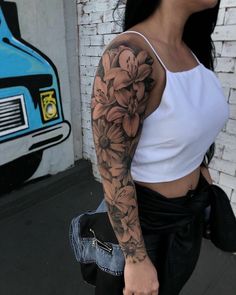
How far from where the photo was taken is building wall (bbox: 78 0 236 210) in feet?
6.13

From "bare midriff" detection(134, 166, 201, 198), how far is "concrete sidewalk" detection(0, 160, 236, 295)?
1270mm

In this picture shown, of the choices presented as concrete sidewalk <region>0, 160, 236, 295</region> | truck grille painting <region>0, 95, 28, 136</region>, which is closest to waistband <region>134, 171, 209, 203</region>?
concrete sidewalk <region>0, 160, 236, 295</region>

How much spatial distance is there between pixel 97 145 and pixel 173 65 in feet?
1.13

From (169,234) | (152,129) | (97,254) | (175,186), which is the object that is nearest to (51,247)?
(97,254)

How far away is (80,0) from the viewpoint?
2.75 metres

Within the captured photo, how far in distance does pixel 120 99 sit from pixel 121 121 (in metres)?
0.06

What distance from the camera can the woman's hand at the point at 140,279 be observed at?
32.9 inches

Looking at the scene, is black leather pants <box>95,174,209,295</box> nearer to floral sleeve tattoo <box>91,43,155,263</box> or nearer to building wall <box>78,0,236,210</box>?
floral sleeve tattoo <box>91,43,155,263</box>

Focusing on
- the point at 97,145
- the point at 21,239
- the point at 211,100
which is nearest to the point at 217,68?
the point at 211,100

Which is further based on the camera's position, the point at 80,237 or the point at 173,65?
the point at 80,237

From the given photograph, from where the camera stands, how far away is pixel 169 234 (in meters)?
1.02

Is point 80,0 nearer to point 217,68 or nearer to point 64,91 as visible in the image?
point 64,91

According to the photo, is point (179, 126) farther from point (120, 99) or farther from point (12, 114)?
point (12, 114)

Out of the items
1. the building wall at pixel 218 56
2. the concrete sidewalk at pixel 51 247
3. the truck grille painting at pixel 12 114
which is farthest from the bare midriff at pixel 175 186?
the truck grille painting at pixel 12 114
